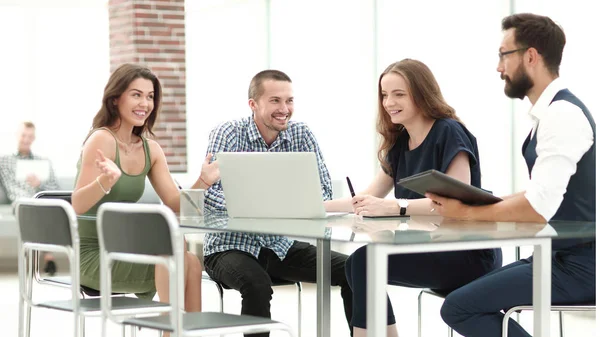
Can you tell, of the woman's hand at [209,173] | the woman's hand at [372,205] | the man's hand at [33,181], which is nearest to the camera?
the woman's hand at [372,205]

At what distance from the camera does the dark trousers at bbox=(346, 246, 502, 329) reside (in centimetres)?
321

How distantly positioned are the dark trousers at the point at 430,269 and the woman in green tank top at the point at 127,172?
671 millimetres

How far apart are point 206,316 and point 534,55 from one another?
1.30 m

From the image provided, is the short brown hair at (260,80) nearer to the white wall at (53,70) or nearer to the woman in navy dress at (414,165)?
the woman in navy dress at (414,165)

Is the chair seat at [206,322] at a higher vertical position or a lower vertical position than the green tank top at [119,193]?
lower

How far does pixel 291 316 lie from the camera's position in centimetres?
569

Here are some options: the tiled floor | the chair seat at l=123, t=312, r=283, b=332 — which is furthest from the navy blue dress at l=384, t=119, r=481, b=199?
the tiled floor

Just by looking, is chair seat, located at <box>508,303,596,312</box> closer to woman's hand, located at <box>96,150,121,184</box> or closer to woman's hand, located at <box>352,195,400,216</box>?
woman's hand, located at <box>352,195,400,216</box>

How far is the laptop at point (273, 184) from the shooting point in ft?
10.1

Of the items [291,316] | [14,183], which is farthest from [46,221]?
[14,183]

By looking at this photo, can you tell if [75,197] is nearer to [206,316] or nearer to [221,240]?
[221,240]

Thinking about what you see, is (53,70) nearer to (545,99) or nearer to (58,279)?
(58,279)

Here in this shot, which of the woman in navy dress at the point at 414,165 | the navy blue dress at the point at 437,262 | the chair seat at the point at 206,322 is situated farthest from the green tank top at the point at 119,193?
the chair seat at the point at 206,322

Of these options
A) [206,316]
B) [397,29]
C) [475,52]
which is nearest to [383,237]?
[206,316]
